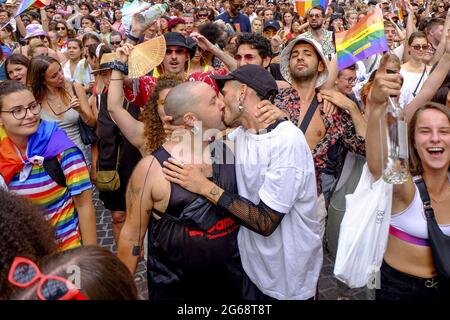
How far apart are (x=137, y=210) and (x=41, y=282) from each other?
1.15 meters

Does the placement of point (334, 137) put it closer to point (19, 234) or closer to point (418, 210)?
point (418, 210)

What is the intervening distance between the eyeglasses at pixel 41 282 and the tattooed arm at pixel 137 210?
1070mm

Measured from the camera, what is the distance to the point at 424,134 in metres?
2.45

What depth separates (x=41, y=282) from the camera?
50.3 inches

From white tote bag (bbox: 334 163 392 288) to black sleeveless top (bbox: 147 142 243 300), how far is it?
61cm

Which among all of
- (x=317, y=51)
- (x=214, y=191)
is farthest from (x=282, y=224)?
(x=317, y=51)

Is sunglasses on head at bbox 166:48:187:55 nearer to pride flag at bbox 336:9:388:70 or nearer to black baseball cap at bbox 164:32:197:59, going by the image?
black baseball cap at bbox 164:32:197:59

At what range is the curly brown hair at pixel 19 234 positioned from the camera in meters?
1.36

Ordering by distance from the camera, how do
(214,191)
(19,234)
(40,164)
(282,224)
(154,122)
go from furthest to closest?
1. (154,122)
2. (40,164)
3. (282,224)
4. (214,191)
5. (19,234)

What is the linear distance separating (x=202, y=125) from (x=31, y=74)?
96.2 inches

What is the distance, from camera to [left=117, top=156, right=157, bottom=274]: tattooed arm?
2.40m

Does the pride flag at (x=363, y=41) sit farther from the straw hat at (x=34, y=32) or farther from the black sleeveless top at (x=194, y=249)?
the straw hat at (x=34, y=32)

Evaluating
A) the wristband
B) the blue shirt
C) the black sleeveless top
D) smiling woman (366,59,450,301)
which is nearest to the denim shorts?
smiling woman (366,59,450,301)
